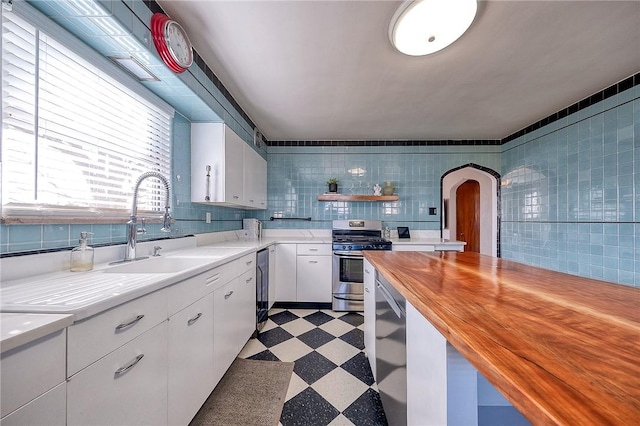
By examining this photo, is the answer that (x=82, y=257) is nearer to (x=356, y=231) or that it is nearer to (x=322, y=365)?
(x=322, y=365)

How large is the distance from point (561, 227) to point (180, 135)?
409 centimetres

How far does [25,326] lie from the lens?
558mm

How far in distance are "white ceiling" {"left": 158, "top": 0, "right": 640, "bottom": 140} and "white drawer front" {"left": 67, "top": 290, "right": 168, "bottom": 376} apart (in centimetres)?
159

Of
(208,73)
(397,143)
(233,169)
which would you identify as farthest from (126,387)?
(397,143)

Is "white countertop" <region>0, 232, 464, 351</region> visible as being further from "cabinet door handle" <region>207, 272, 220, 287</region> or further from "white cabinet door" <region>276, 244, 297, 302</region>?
"white cabinet door" <region>276, 244, 297, 302</region>

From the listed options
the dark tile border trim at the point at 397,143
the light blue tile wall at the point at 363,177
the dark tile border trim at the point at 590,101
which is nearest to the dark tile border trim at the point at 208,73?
the dark tile border trim at the point at 397,143

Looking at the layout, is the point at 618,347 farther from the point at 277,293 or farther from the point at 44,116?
the point at 277,293

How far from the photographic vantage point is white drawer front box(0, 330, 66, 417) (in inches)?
19.9

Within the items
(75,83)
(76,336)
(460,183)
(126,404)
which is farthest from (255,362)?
(460,183)

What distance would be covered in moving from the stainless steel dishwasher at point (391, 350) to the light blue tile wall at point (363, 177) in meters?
2.34

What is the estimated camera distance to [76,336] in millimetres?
652

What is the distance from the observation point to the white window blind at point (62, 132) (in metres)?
0.96

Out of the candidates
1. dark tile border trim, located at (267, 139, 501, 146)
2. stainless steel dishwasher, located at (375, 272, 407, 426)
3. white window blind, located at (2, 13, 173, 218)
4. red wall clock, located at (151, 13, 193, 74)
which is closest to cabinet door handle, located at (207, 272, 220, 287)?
white window blind, located at (2, 13, 173, 218)

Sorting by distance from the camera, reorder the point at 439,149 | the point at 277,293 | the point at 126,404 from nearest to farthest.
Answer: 1. the point at 126,404
2. the point at 277,293
3. the point at 439,149
